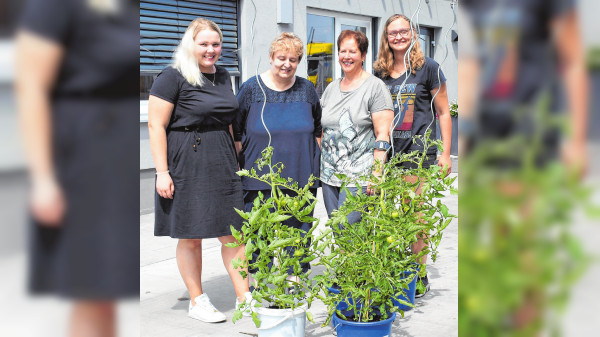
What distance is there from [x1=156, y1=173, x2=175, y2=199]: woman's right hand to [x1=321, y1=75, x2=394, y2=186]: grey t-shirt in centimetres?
87

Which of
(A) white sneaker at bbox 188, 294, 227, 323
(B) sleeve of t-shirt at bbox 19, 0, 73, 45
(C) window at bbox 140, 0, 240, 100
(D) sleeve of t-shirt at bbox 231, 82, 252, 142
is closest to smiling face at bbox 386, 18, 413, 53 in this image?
(D) sleeve of t-shirt at bbox 231, 82, 252, 142

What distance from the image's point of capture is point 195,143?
10.5ft

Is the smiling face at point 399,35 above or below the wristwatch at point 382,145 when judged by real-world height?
above

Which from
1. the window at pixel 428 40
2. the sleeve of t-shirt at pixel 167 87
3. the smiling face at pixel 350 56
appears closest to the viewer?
the sleeve of t-shirt at pixel 167 87

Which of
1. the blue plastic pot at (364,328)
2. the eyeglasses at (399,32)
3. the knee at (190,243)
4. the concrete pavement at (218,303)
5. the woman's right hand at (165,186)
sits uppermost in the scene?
the eyeglasses at (399,32)

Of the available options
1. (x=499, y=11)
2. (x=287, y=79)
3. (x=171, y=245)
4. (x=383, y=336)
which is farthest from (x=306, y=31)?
(x=499, y=11)

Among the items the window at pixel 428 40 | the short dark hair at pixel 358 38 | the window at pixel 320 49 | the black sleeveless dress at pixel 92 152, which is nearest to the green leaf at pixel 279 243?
the short dark hair at pixel 358 38

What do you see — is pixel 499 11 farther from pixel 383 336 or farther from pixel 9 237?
pixel 383 336

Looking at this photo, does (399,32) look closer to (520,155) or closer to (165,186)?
(165,186)

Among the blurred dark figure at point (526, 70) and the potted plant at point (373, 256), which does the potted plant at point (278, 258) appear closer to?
the potted plant at point (373, 256)

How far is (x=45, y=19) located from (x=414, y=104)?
317 centimetres

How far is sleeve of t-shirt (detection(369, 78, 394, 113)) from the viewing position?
3.26m

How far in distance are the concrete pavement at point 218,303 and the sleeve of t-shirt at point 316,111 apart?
104cm

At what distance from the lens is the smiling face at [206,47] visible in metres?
3.13
